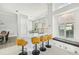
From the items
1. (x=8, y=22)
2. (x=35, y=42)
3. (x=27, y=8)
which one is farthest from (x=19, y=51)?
(x=27, y=8)

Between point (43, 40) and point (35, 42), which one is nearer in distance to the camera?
point (35, 42)

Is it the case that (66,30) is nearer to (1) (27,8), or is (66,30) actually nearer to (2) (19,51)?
(1) (27,8)

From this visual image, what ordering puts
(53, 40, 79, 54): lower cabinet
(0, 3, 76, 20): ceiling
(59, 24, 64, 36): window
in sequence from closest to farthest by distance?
(53, 40, 79, 54): lower cabinet → (0, 3, 76, 20): ceiling → (59, 24, 64, 36): window

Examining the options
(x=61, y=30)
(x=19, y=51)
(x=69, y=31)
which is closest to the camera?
(x=19, y=51)

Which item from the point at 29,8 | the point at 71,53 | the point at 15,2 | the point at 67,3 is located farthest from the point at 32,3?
the point at 71,53

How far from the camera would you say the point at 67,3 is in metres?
2.39

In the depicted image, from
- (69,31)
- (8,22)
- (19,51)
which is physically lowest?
(19,51)

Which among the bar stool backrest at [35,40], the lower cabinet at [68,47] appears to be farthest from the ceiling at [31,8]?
the lower cabinet at [68,47]

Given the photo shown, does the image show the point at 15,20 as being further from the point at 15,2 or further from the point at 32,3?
the point at 32,3

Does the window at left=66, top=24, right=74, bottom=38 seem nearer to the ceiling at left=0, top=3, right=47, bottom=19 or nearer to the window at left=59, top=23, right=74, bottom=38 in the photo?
the window at left=59, top=23, right=74, bottom=38

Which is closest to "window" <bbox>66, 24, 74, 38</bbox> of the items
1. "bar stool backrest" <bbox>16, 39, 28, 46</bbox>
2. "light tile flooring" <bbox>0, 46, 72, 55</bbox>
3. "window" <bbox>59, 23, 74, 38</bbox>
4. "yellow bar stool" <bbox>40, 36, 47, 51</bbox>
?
"window" <bbox>59, 23, 74, 38</bbox>

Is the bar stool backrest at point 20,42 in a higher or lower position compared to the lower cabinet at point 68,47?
higher

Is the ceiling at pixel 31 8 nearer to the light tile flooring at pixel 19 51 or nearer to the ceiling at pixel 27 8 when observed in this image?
the ceiling at pixel 27 8

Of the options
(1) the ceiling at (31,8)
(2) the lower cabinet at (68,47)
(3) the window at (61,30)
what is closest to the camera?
(2) the lower cabinet at (68,47)
